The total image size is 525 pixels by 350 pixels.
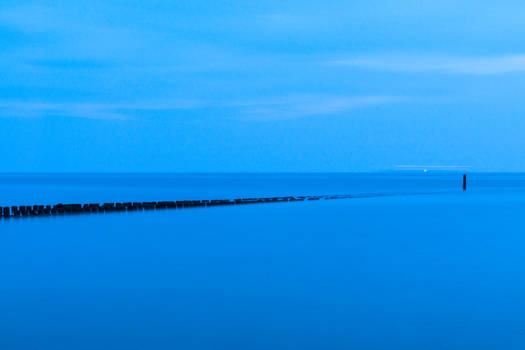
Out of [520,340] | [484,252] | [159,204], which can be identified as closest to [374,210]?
[159,204]

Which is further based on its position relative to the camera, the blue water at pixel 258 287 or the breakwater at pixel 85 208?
the breakwater at pixel 85 208

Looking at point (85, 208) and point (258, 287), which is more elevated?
point (85, 208)

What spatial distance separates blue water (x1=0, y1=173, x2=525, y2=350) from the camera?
1126 cm

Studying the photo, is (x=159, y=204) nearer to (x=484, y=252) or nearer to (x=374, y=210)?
(x=374, y=210)

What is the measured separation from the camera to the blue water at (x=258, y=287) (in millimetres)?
11258

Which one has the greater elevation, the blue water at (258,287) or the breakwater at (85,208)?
the breakwater at (85,208)

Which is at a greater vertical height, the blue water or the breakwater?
the breakwater

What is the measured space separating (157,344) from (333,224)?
74.7ft

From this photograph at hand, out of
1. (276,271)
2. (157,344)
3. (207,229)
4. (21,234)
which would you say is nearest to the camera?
(157,344)

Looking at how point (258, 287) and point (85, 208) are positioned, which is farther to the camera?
point (85, 208)

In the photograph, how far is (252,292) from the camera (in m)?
15.1

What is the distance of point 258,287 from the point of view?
15695 mm

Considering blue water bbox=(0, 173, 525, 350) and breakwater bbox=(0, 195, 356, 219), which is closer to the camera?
blue water bbox=(0, 173, 525, 350)

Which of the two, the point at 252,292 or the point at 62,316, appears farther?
the point at 252,292
